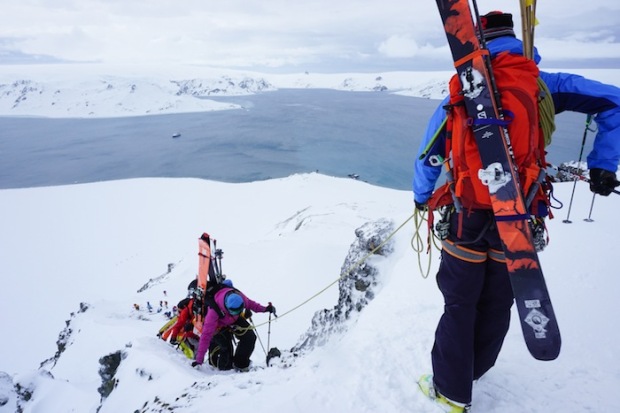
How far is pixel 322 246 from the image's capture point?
11219 mm

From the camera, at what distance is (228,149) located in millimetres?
59125

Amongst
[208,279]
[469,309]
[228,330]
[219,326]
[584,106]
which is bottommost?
[228,330]

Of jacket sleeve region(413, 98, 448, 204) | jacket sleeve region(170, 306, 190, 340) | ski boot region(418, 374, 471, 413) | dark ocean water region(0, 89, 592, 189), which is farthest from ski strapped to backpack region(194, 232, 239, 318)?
dark ocean water region(0, 89, 592, 189)

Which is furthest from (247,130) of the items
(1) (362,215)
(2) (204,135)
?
(1) (362,215)

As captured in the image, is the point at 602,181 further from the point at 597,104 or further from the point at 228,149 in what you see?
the point at 228,149

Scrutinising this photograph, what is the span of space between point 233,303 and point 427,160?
11.3 feet

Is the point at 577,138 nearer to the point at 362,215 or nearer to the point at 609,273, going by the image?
the point at 362,215

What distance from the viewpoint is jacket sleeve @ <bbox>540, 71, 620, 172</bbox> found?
6.32 ft

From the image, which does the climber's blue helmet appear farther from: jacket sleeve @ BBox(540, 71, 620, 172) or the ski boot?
jacket sleeve @ BBox(540, 71, 620, 172)

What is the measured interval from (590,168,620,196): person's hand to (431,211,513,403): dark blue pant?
2.38ft

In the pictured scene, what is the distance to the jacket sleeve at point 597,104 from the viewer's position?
193 centimetres

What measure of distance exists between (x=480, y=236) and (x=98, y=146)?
77.7 metres

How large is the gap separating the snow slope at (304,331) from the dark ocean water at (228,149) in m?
26.7

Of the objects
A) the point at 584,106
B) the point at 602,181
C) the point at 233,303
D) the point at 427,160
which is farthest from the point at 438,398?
the point at 233,303
